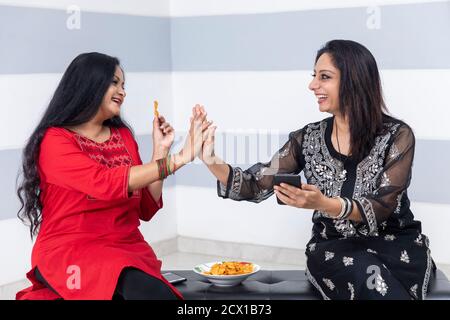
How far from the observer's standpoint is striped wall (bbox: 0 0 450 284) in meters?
4.50

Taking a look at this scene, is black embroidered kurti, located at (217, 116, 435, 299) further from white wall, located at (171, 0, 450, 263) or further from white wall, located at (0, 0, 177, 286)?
white wall, located at (0, 0, 177, 286)

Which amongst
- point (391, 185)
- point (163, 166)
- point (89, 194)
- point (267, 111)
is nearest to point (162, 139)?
point (163, 166)

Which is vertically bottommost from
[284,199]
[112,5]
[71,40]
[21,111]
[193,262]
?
[193,262]

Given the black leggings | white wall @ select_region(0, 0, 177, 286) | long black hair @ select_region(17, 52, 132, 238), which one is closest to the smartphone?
the black leggings

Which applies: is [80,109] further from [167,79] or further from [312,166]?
[167,79]

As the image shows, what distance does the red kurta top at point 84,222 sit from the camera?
302 cm

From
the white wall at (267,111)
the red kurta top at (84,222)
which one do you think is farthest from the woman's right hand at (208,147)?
the white wall at (267,111)

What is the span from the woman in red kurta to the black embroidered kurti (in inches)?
20.4

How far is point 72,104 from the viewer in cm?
318

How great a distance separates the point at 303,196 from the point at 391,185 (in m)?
0.48

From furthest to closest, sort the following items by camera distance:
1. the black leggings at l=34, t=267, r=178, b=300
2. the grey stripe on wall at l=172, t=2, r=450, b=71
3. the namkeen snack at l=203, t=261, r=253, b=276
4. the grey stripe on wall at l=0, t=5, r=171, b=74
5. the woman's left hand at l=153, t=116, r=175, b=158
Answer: the grey stripe on wall at l=172, t=2, r=450, b=71 < the grey stripe on wall at l=0, t=5, r=171, b=74 < the namkeen snack at l=203, t=261, r=253, b=276 < the woman's left hand at l=153, t=116, r=175, b=158 < the black leggings at l=34, t=267, r=178, b=300

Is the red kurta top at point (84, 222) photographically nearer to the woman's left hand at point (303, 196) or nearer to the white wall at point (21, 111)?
Result: the woman's left hand at point (303, 196)

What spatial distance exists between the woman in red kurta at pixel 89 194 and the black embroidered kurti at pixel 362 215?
518 millimetres

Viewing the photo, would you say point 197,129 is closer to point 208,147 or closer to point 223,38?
point 208,147
